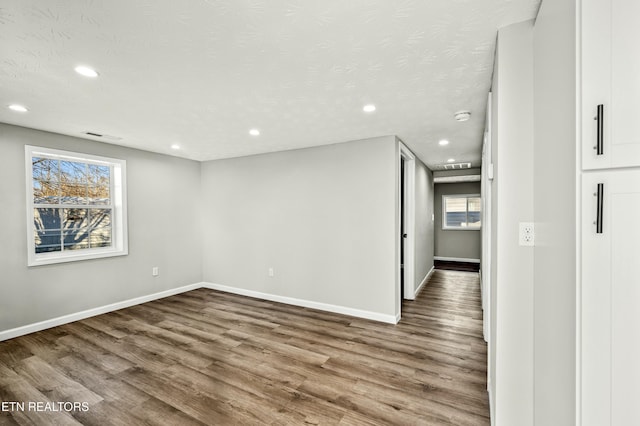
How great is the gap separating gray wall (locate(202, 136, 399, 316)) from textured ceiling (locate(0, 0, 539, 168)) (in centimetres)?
76

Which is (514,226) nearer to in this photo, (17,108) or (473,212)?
(17,108)

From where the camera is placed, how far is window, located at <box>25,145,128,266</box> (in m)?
3.48

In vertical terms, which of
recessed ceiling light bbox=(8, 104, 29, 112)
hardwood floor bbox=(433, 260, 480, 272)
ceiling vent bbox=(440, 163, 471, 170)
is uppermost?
recessed ceiling light bbox=(8, 104, 29, 112)

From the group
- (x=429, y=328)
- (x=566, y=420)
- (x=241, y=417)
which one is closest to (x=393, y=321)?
(x=429, y=328)

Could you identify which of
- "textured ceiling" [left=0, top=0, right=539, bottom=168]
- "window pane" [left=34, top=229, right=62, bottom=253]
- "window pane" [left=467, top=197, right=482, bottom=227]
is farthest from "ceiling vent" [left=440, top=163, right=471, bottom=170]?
"window pane" [left=34, top=229, right=62, bottom=253]

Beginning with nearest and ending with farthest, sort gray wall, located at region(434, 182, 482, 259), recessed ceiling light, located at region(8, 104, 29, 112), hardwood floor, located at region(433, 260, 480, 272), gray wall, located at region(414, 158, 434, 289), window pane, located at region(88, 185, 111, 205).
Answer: recessed ceiling light, located at region(8, 104, 29, 112) < window pane, located at region(88, 185, 111, 205) < gray wall, located at region(414, 158, 434, 289) < hardwood floor, located at region(433, 260, 480, 272) < gray wall, located at region(434, 182, 482, 259)

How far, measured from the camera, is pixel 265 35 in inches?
64.1

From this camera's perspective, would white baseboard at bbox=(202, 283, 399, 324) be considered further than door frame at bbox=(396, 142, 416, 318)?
No

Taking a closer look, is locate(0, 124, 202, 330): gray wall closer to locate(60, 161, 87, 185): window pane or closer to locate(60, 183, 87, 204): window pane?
locate(60, 161, 87, 185): window pane

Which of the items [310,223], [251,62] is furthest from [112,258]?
[251,62]

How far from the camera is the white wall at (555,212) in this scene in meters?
0.93

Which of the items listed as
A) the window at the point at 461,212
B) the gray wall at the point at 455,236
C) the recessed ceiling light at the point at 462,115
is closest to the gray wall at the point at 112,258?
the recessed ceiling light at the point at 462,115
